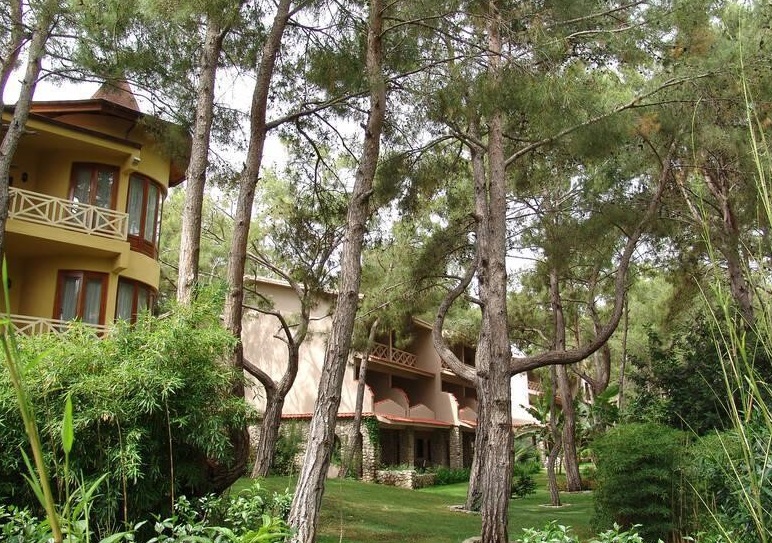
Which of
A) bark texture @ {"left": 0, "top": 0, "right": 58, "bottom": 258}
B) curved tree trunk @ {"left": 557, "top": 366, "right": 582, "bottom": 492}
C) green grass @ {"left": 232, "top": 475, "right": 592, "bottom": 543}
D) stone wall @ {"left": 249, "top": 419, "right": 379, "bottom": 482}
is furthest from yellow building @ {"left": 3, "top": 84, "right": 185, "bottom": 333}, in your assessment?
curved tree trunk @ {"left": 557, "top": 366, "right": 582, "bottom": 492}

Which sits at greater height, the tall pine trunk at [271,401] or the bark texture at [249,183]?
the bark texture at [249,183]

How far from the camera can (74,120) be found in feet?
51.7

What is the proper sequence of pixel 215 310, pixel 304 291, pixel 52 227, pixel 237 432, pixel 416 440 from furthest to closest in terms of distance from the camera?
pixel 416 440
pixel 304 291
pixel 52 227
pixel 237 432
pixel 215 310

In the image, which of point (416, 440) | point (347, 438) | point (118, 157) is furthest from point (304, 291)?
point (416, 440)

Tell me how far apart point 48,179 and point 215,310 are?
954 centimetres

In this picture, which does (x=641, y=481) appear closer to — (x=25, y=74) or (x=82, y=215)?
(x=25, y=74)

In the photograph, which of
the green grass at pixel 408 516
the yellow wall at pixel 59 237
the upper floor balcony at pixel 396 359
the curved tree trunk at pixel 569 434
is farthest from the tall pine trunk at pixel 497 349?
the upper floor balcony at pixel 396 359

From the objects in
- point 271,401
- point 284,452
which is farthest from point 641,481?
point 284,452

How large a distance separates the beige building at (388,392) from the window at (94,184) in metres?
6.52

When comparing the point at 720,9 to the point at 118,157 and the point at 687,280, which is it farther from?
the point at 118,157

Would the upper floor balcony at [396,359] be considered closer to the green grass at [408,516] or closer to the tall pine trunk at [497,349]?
the green grass at [408,516]

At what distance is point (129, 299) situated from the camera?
15.5 meters

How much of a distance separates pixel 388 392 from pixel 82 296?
1667 centimetres

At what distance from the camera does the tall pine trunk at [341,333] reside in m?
6.97
